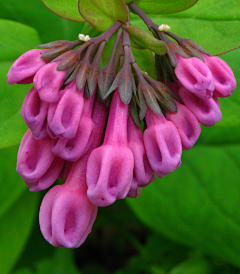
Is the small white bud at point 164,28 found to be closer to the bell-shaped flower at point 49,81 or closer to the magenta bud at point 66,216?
the bell-shaped flower at point 49,81

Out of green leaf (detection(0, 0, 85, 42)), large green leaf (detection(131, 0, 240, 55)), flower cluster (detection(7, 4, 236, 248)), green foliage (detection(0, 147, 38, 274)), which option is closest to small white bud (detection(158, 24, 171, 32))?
flower cluster (detection(7, 4, 236, 248))

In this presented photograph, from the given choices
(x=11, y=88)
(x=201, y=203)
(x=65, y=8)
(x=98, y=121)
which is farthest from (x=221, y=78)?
(x=201, y=203)

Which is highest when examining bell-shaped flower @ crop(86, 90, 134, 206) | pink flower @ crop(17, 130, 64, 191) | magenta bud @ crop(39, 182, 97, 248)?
bell-shaped flower @ crop(86, 90, 134, 206)

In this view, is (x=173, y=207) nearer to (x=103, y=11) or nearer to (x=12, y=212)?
(x=12, y=212)

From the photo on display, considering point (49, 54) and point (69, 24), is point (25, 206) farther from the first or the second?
point (49, 54)

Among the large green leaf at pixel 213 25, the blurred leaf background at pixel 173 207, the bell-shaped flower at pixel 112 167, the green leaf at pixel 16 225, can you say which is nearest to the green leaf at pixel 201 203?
the blurred leaf background at pixel 173 207

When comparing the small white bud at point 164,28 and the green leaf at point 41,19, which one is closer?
the small white bud at point 164,28

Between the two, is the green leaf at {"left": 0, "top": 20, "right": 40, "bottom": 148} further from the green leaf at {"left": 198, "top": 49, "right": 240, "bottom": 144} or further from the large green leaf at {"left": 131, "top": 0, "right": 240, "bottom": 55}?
the green leaf at {"left": 198, "top": 49, "right": 240, "bottom": 144}
